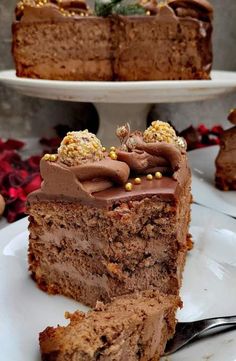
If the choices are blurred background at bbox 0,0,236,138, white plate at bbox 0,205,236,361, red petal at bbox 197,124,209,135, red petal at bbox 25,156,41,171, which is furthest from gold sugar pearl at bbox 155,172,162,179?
blurred background at bbox 0,0,236,138

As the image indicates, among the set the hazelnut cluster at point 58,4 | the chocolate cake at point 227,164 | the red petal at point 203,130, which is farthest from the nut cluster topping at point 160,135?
the red petal at point 203,130

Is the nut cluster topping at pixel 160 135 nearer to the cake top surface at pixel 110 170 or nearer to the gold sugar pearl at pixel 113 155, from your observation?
the cake top surface at pixel 110 170

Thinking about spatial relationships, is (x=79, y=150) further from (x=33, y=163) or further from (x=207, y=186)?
(x=33, y=163)

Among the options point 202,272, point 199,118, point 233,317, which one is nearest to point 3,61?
point 199,118

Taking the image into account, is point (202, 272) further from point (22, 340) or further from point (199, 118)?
point (199, 118)

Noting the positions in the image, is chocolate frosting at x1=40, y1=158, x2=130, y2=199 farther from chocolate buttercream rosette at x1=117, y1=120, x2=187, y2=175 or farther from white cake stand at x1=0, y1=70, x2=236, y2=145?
white cake stand at x1=0, y1=70, x2=236, y2=145

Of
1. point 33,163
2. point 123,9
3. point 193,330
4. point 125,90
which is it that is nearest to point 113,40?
point 123,9

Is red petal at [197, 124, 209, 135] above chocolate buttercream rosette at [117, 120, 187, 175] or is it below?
below
